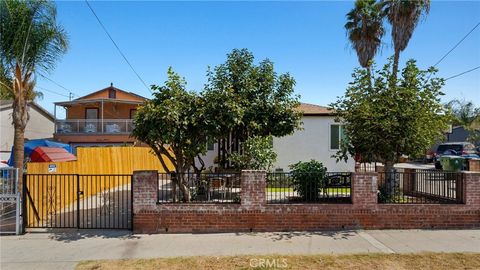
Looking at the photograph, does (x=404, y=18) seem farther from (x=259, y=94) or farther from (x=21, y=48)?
(x=21, y=48)

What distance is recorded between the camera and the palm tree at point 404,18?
1748 centimetres

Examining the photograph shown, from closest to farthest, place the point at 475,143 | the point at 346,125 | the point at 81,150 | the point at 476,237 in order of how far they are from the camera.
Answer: the point at 476,237
the point at 346,125
the point at 81,150
the point at 475,143

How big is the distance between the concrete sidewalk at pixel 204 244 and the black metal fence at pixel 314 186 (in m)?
1.02

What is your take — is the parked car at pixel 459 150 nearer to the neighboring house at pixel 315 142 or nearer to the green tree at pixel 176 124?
the neighboring house at pixel 315 142

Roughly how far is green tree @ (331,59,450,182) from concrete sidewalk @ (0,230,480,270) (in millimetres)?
2130

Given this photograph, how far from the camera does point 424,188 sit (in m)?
9.31

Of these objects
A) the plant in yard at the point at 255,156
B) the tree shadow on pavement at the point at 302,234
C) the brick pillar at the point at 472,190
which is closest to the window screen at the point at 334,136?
the plant in yard at the point at 255,156

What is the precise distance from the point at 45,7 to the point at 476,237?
11132 mm

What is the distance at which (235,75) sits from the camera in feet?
35.5

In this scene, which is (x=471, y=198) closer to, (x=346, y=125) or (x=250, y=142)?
(x=346, y=125)

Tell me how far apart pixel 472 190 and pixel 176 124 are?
704cm

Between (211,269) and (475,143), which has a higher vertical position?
(475,143)

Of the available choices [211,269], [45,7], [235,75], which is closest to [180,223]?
[211,269]

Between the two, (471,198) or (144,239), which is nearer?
(144,239)
